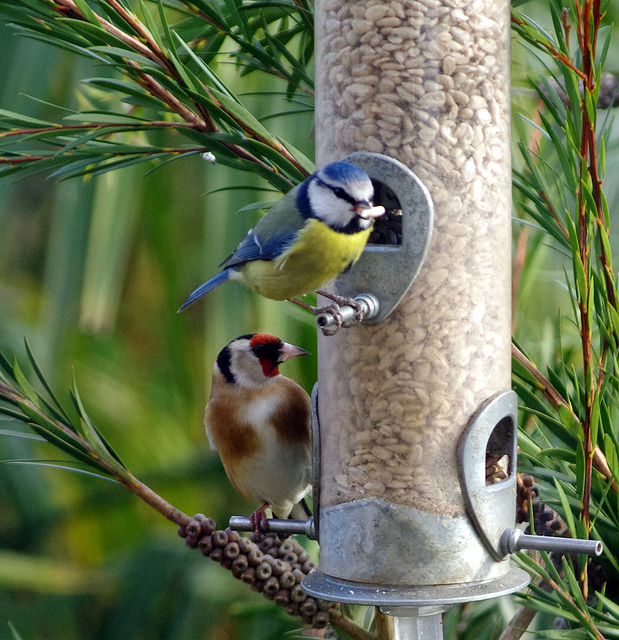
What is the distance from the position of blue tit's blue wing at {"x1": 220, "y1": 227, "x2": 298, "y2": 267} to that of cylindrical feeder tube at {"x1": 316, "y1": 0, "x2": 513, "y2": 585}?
0.50ft

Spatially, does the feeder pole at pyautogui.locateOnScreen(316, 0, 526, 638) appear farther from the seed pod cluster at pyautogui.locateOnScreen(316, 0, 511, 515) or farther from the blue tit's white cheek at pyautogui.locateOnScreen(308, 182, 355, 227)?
the blue tit's white cheek at pyautogui.locateOnScreen(308, 182, 355, 227)

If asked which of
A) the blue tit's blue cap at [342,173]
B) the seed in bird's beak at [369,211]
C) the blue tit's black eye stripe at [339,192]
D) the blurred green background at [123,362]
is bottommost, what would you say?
the blurred green background at [123,362]

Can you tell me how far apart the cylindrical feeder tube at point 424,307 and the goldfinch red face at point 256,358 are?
0.34 metres

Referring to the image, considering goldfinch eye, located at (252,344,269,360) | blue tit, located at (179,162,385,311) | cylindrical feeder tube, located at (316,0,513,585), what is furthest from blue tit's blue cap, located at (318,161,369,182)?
goldfinch eye, located at (252,344,269,360)

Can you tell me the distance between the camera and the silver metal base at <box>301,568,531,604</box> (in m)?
1.03

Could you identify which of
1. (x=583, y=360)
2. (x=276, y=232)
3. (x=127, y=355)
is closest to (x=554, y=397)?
(x=583, y=360)

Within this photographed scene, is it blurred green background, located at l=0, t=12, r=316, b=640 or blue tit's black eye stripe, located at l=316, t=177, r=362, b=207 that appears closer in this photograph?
blue tit's black eye stripe, located at l=316, t=177, r=362, b=207

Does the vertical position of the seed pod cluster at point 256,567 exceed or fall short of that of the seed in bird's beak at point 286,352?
it falls short

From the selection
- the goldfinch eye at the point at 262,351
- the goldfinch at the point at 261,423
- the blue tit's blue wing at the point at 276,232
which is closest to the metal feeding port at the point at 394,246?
the blue tit's blue wing at the point at 276,232

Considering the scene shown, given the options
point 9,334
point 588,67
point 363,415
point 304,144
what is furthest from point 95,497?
point 588,67

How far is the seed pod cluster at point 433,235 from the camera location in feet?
3.69

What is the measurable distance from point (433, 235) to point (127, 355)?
2519mm

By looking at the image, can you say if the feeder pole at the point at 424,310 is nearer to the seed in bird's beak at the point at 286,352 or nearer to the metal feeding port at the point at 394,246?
the metal feeding port at the point at 394,246

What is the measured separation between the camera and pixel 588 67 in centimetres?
87
